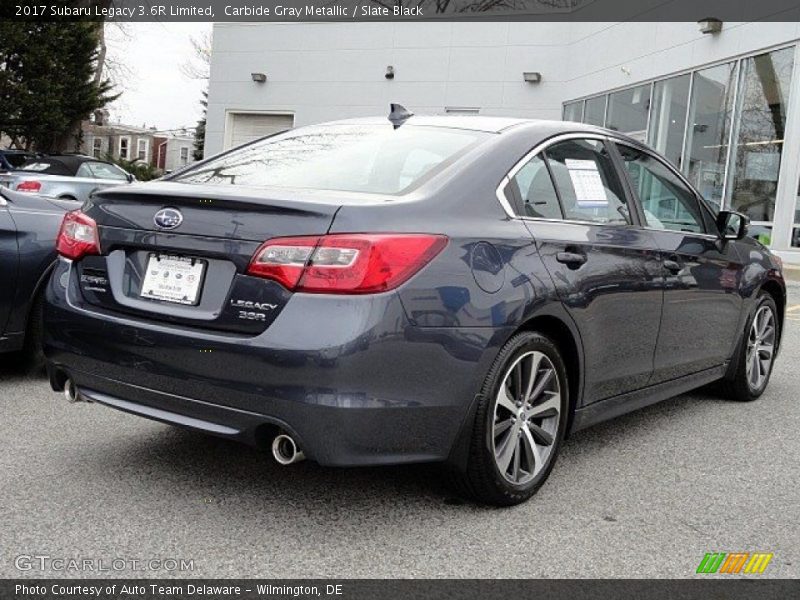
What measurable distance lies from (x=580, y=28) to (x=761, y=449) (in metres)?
20.9

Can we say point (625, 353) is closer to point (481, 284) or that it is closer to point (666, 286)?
point (666, 286)

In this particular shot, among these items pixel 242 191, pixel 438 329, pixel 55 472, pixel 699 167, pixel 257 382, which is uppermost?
pixel 699 167

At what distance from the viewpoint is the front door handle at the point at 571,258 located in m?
3.42

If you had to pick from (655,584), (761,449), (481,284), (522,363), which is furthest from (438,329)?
(761,449)

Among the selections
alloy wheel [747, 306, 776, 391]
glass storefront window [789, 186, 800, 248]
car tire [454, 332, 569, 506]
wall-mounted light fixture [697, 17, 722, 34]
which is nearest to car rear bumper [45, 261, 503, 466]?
car tire [454, 332, 569, 506]

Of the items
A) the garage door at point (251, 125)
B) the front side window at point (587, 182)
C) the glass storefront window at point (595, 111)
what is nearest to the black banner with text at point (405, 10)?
the glass storefront window at point (595, 111)

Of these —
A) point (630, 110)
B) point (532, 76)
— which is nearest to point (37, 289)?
point (630, 110)

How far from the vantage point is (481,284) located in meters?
3.04

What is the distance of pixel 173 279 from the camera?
304 cm

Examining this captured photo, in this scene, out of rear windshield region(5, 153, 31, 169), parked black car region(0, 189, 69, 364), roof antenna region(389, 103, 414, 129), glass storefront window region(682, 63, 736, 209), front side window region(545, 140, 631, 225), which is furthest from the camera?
Answer: rear windshield region(5, 153, 31, 169)

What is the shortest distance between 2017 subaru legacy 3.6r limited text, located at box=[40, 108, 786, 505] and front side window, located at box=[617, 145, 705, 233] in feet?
0.35

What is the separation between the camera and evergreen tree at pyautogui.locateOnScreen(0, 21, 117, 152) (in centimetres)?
3216

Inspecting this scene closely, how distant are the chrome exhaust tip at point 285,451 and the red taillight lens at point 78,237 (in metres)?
1.04

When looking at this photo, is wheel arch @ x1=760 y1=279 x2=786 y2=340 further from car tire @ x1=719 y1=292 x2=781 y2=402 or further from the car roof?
the car roof
